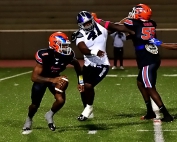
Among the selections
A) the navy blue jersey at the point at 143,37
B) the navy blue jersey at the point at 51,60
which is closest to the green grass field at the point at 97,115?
the navy blue jersey at the point at 51,60

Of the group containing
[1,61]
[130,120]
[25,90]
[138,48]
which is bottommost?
[1,61]

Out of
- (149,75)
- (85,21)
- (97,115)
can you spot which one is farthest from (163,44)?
(97,115)

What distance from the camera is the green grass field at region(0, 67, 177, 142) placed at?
7137 millimetres

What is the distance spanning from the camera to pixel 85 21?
7.93 meters

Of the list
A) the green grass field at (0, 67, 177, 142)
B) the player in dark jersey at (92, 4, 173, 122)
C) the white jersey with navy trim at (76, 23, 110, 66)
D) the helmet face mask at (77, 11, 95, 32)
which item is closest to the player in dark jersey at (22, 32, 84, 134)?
the green grass field at (0, 67, 177, 142)

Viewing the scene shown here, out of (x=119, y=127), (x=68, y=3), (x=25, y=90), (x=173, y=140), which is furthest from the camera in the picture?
(x=68, y=3)

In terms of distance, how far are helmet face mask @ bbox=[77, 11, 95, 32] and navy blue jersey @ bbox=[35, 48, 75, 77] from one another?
2.20ft

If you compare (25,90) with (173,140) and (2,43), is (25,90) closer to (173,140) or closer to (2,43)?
(173,140)

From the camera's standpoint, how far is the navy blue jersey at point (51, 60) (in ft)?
24.0

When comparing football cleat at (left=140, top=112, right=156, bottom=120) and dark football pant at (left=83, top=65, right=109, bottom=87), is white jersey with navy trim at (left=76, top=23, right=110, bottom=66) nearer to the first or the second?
dark football pant at (left=83, top=65, right=109, bottom=87)

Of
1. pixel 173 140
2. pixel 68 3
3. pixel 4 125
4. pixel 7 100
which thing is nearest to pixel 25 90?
pixel 7 100

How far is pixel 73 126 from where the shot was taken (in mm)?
7820

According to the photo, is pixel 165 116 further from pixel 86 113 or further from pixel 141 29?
pixel 141 29

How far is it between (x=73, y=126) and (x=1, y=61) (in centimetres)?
1095
